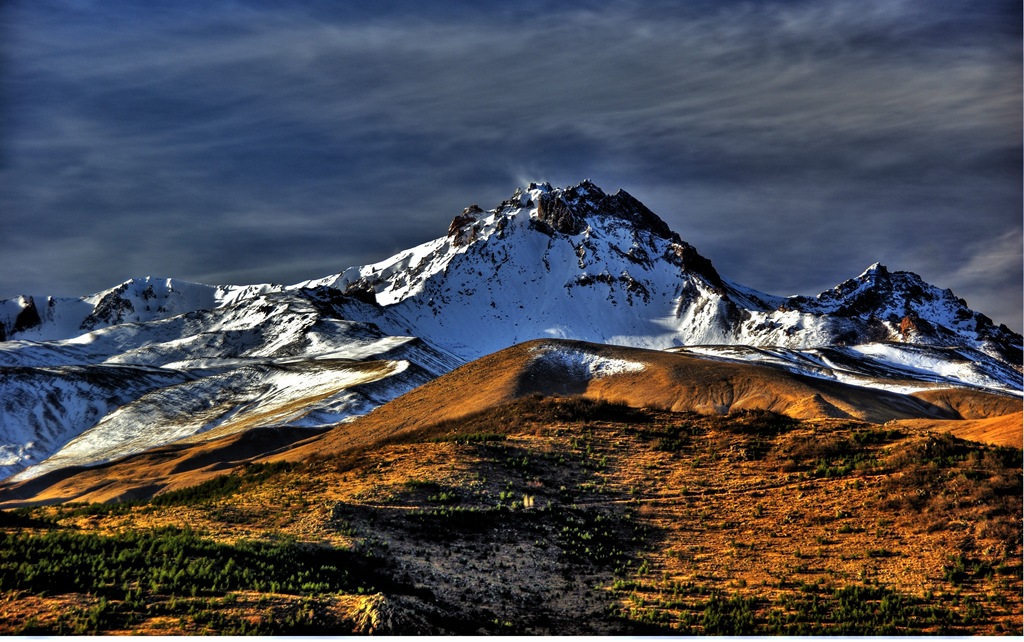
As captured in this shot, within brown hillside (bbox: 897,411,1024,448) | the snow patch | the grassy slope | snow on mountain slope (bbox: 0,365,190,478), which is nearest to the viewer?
the grassy slope

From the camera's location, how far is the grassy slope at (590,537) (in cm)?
1852

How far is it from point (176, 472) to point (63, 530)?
71.0m

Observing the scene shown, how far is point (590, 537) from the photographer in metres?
27.2

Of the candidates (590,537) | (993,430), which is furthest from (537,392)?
(590,537)

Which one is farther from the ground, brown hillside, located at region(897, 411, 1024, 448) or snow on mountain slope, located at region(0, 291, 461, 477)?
snow on mountain slope, located at region(0, 291, 461, 477)

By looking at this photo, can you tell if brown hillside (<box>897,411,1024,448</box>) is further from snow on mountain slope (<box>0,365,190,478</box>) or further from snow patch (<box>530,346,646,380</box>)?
snow on mountain slope (<box>0,365,190,478</box>)

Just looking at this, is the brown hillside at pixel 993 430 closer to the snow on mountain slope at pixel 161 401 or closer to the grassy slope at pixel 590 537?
the grassy slope at pixel 590 537

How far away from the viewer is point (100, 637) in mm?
15133

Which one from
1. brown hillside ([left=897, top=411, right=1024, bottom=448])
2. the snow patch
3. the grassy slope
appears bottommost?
the grassy slope

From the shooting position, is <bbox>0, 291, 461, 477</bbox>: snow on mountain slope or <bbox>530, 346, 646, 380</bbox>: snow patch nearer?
<bbox>530, 346, 646, 380</bbox>: snow patch

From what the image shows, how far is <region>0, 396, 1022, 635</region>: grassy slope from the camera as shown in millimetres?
18516

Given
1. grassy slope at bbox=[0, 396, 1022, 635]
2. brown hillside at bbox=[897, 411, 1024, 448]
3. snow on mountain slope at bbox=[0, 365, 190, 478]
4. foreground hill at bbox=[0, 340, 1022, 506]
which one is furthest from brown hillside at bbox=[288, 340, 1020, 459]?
snow on mountain slope at bbox=[0, 365, 190, 478]

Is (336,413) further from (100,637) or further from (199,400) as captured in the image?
(100,637)

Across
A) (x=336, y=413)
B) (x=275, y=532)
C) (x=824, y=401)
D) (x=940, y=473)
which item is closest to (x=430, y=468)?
(x=275, y=532)
